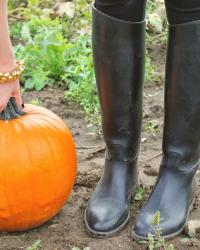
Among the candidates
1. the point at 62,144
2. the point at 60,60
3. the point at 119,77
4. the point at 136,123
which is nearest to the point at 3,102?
the point at 62,144

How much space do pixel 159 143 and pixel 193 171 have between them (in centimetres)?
75

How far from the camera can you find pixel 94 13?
2.37 metres

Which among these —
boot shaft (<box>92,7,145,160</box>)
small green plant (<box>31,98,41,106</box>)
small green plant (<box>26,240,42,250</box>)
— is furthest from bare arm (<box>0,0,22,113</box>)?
small green plant (<box>31,98,41,106</box>)

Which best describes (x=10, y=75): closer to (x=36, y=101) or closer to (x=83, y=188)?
(x=83, y=188)

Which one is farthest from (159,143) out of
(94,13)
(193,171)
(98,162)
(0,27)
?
(0,27)

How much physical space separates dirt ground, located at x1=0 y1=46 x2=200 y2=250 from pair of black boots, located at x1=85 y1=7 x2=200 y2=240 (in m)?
0.06

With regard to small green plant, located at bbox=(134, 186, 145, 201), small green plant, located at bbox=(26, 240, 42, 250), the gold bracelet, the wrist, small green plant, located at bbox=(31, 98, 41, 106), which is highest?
the wrist

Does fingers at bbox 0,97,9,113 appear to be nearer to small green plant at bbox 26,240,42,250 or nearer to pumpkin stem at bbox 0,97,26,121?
pumpkin stem at bbox 0,97,26,121

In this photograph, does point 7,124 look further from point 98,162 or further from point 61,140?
point 98,162

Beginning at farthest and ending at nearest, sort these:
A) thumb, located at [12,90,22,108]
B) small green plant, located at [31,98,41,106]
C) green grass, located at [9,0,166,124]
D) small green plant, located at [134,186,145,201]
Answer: green grass, located at [9,0,166,124]
small green plant, located at [31,98,41,106]
small green plant, located at [134,186,145,201]
thumb, located at [12,90,22,108]

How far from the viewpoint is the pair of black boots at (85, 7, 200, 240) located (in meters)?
2.30

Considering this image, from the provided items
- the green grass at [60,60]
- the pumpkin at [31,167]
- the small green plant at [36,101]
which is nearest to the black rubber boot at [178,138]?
the pumpkin at [31,167]

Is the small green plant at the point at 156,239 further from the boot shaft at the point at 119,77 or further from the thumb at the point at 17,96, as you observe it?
the thumb at the point at 17,96

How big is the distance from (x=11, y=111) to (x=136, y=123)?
48 centimetres
